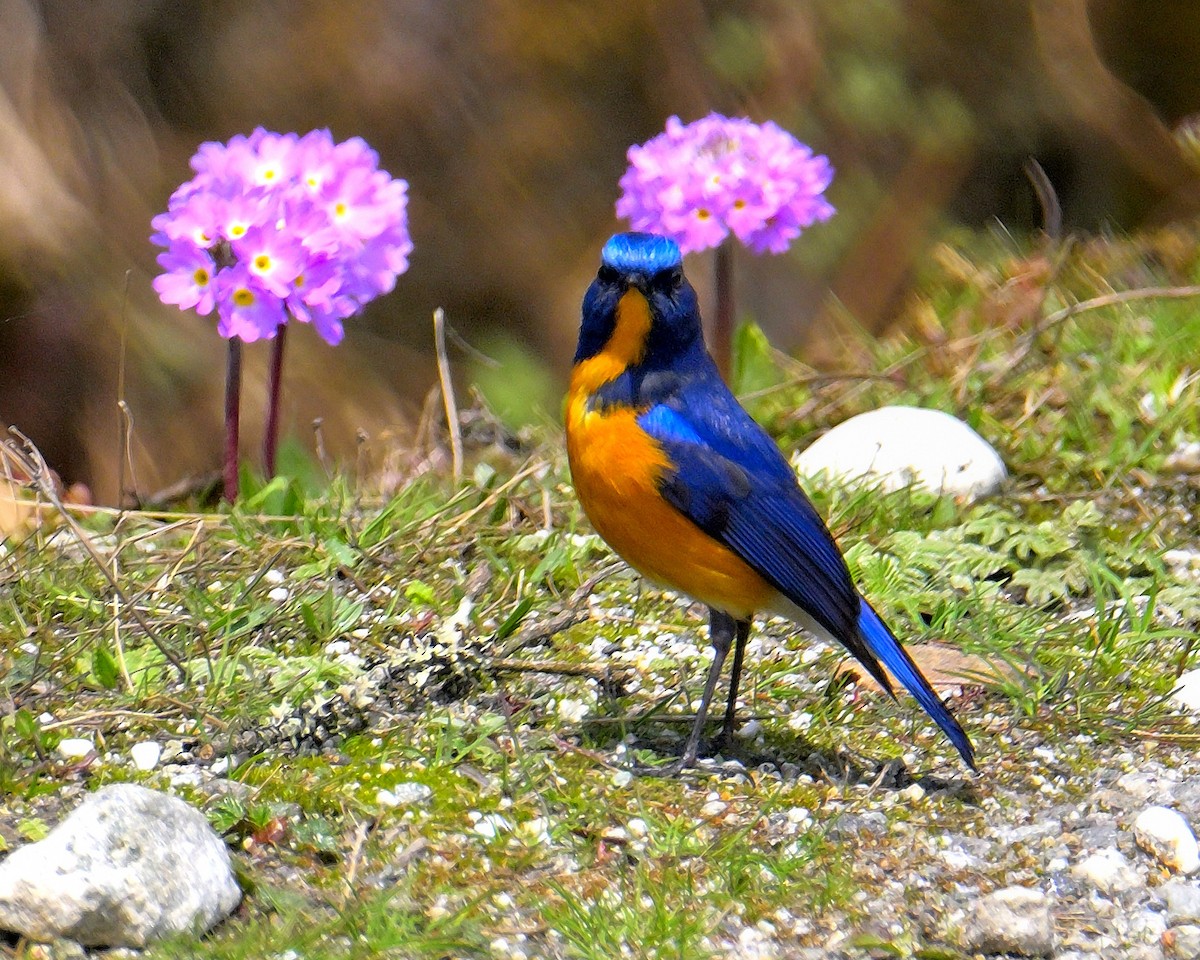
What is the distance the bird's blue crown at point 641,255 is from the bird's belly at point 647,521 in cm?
29

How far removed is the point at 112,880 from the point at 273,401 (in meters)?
1.91

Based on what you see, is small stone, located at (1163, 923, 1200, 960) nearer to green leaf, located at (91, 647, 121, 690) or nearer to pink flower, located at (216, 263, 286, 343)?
green leaf, located at (91, 647, 121, 690)

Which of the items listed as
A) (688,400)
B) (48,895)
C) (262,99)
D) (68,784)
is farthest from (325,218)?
(262,99)

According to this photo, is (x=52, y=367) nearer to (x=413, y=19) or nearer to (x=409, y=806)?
(x=413, y=19)

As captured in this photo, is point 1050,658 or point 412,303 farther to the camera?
Result: point 412,303

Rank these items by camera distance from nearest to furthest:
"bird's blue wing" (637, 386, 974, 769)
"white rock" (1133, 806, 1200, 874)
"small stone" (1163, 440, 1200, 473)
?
"white rock" (1133, 806, 1200, 874) < "bird's blue wing" (637, 386, 974, 769) < "small stone" (1163, 440, 1200, 473)

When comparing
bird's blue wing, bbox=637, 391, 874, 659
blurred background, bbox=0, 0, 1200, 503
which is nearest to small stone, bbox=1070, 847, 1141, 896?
bird's blue wing, bbox=637, 391, 874, 659

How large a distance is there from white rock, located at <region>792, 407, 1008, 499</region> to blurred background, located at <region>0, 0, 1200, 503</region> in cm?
126

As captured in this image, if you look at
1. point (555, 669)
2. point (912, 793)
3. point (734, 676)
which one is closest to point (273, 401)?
point (555, 669)

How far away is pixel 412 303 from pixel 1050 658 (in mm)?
3503

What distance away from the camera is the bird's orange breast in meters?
3.11

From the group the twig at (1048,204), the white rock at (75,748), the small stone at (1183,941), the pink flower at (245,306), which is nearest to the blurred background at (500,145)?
the twig at (1048,204)

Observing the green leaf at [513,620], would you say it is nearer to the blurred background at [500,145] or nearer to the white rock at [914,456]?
the white rock at [914,456]

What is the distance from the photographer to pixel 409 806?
2.96 m
